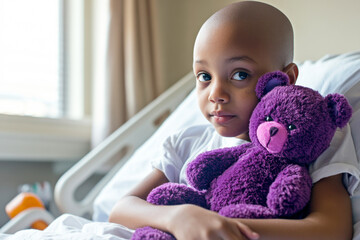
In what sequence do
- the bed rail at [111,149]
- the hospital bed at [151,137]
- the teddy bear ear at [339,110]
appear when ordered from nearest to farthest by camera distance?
the teddy bear ear at [339,110], the hospital bed at [151,137], the bed rail at [111,149]

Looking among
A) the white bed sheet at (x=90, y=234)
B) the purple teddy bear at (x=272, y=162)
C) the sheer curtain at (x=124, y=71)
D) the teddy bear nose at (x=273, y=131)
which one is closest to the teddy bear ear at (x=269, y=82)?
the purple teddy bear at (x=272, y=162)

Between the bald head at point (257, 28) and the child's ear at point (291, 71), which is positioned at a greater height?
the bald head at point (257, 28)

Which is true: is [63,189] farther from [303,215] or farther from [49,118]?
[303,215]

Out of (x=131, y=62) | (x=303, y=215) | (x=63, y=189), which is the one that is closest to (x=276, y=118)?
(x=303, y=215)

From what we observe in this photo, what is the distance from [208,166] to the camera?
802 mm

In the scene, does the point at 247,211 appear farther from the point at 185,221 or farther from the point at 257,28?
the point at 257,28

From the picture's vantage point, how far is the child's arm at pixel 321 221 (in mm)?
650

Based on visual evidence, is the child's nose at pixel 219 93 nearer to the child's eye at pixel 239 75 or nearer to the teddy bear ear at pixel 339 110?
the child's eye at pixel 239 75

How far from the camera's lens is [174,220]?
26.9 inches

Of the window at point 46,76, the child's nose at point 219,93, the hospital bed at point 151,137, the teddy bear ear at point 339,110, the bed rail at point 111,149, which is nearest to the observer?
the teddy bear ear at point 339,110

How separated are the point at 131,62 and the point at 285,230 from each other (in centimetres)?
148

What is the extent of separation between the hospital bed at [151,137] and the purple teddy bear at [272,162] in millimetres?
108

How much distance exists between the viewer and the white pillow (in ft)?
3.48

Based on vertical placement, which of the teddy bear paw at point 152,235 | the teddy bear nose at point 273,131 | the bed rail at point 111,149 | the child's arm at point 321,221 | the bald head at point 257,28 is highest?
the bald head at point 257,28
